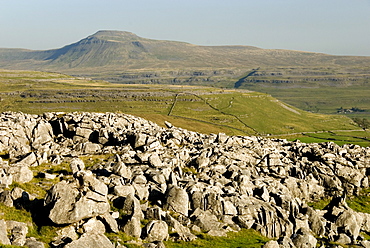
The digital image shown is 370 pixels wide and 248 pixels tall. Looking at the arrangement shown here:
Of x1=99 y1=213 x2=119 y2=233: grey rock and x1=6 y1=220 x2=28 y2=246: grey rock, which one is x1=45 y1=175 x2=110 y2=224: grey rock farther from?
x1=6 y1=220 x2=28 y2=246: grey rock

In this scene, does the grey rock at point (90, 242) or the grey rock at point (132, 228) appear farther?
the grey rock at point (132, 228)

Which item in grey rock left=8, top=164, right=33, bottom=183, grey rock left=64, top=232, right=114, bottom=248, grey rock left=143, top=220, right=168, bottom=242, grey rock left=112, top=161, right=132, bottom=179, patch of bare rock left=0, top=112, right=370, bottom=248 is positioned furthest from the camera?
grey rock left=112, top=161, right=132, bottom=179

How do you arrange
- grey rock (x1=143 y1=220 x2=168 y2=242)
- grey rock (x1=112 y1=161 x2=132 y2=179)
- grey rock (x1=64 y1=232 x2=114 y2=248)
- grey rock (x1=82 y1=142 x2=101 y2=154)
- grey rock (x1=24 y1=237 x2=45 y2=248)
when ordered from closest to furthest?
grey rock (x1=24 y1=237 x2=45 y2=248), grey rock (x1=64 y1=232 x2=114 y2=248), grey rock (x1=143 y1=220 x2=168 y2=242), grey rock (x1=112 y1=161 x2=132 y2=179), grey rock (x1=82 y1=142 x2=101 y2=154)

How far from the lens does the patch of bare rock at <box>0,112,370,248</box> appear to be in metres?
40.1

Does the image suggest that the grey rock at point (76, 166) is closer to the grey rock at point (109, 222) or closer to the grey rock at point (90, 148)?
the grey rock at point (90, 148)

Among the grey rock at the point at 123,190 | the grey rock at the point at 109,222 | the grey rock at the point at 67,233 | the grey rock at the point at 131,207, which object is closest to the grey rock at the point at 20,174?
the grey rock at the point at 123,190

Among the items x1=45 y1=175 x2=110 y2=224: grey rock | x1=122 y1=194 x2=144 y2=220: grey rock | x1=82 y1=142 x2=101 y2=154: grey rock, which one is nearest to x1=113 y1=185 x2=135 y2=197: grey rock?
x1=122 y1=194 x2=144 y2=220: grey rock

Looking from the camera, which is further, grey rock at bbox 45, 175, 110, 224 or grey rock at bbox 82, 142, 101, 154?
grey rock at bbox 82, 142, 101, 154

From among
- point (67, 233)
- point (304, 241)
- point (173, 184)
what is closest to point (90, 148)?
point (173, 184)

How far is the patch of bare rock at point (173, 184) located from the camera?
132 feet

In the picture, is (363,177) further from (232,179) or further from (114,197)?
(114,197)

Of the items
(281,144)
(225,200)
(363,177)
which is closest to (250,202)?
(225,200)

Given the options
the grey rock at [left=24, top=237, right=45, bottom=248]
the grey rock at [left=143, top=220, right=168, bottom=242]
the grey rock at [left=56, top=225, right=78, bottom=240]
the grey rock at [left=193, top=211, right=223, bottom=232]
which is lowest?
the grey rock at [left=193, top=211, right=223, bottom=232]

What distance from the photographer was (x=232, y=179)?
65500 mm
